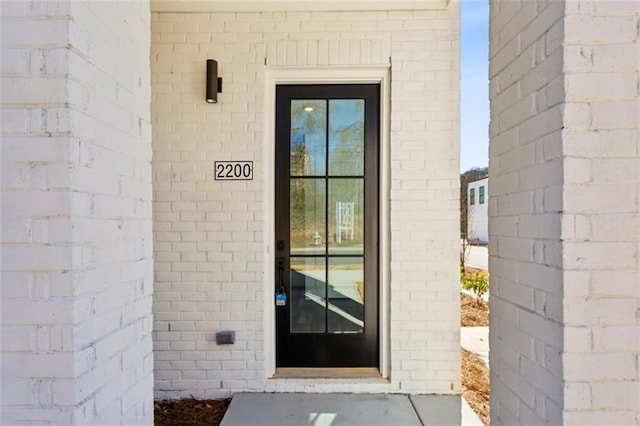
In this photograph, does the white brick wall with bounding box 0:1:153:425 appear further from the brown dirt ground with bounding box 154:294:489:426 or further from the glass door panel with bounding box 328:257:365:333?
the glass door panel with bounding box 328:257:365:333

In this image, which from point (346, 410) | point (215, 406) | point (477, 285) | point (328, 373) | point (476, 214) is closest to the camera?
point (346, 410)

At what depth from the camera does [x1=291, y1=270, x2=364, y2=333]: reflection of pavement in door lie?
2.71m

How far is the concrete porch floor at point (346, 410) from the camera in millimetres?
2238

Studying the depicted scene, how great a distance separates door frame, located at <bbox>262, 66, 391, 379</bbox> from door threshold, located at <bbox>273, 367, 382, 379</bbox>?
0.20ft

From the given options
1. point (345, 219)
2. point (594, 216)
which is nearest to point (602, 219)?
point (594, 216)

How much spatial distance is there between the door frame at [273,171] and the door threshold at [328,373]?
0.20 ft

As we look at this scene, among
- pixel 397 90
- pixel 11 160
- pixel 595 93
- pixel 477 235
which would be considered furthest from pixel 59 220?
pixel 477 235

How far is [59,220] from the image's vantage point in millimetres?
888

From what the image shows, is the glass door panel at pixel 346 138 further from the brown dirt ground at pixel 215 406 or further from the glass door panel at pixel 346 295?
the brown dirt ground at pixel 215 406

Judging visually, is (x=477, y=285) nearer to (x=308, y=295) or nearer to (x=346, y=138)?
(x=308, y=295)

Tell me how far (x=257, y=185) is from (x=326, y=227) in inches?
23.9

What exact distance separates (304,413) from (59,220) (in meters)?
2.01

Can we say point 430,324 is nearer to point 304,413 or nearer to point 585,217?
point 304,413

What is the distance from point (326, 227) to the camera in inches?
106
